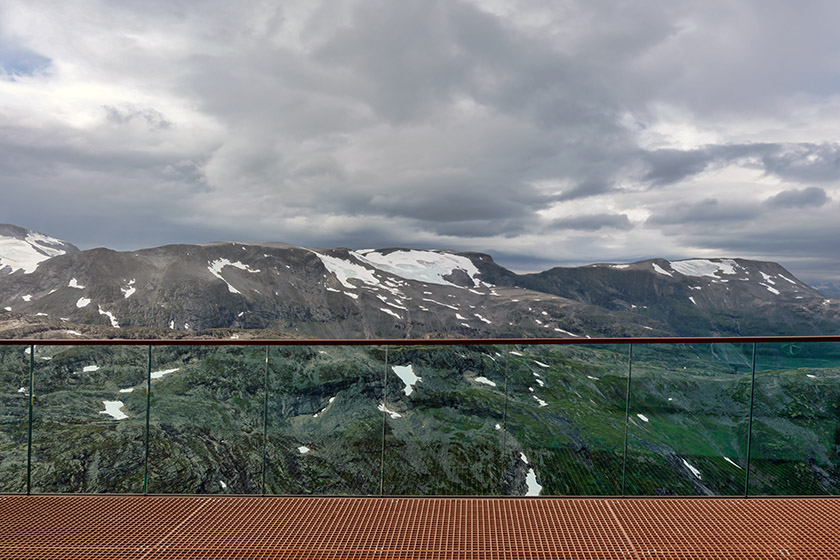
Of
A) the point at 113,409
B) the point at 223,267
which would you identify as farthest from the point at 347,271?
the point at 113,409

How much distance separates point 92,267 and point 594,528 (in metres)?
175

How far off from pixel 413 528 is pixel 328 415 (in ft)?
45.7

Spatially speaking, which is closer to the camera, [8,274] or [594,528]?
[594,528]

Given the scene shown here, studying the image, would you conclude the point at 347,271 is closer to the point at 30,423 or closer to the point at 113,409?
the point at 113,409

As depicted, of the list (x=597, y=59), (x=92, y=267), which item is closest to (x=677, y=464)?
(x=597, y=59)

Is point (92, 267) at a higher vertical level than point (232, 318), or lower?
higher

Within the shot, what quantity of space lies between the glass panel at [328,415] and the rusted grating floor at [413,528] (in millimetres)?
508

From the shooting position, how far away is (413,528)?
8.56ft

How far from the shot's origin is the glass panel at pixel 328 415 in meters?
3.74

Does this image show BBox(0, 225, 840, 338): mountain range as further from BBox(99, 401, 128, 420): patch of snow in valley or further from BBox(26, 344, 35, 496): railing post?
BBox(26, 344, 35, 496): railing post

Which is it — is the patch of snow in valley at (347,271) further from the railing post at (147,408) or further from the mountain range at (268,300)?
the railing post at (147,408)

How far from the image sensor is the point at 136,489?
11.1 ft

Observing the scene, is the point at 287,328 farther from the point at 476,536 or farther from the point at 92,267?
the point at 476,536

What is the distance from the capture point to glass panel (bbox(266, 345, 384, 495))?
374 centimetres
